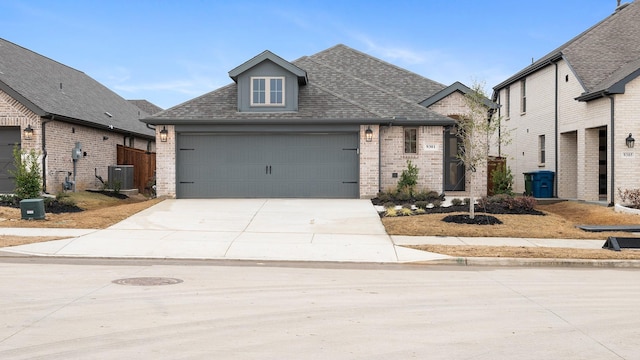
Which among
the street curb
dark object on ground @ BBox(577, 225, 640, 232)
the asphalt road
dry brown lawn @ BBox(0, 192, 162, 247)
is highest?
dry brown lawn @ BBox(0, 192, 162, 247)

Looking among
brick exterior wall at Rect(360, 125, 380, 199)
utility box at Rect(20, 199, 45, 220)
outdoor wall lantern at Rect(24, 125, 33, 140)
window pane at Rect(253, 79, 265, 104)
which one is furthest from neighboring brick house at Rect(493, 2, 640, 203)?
outdoor wall lantern at Rect(24, 125, 33, 140)

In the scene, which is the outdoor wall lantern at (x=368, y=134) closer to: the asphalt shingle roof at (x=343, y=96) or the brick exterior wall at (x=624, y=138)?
the asphalt shingle roof at (x=343, y=96)

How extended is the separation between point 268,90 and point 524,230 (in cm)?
1149

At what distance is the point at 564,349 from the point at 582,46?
22297 millimetres

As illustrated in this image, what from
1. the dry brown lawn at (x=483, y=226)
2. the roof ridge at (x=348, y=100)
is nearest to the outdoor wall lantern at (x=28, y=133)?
the dry brown lawn at (x=483, y=226)

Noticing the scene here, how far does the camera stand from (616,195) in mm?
20906

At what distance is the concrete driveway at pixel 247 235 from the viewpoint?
12500 mm

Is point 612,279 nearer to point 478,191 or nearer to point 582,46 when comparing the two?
point 478,191

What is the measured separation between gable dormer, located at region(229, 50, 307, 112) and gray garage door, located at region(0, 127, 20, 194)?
8.64 metres

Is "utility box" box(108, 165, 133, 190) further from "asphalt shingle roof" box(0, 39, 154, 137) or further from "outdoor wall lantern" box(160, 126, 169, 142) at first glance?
"outdoor wall lantern" box(160, 126, 169, 142)

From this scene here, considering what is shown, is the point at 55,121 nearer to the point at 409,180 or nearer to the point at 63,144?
the point at 63,144

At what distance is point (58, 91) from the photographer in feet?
89.6

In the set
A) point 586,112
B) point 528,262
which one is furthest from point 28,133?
point 586,112

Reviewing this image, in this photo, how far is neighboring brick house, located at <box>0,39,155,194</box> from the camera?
22.7m
